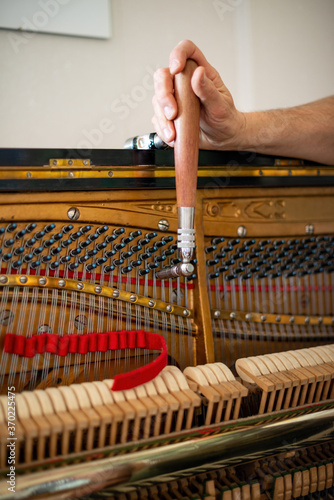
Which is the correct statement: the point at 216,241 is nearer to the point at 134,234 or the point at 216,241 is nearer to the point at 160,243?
the point at 160,243

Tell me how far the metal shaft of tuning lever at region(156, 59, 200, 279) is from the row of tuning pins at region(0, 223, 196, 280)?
9.6 inches

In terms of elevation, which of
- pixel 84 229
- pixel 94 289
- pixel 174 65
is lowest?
pixel 94 289

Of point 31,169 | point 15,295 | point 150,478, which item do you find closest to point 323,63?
point 31,169

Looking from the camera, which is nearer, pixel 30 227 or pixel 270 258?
pixel 30 227

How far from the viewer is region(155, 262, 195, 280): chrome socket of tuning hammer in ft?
4.76

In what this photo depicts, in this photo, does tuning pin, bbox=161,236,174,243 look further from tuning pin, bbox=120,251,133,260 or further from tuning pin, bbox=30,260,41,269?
tuning pin, bbox=30,260,41,269

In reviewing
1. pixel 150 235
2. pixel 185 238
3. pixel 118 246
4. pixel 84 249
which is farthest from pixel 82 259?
pixel 185 238

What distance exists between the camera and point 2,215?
1472 millimetres

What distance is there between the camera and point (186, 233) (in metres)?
1.49

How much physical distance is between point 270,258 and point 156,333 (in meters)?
0.62

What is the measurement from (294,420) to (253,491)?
0.83ft

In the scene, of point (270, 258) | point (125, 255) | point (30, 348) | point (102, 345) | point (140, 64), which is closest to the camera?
point (30, 348)

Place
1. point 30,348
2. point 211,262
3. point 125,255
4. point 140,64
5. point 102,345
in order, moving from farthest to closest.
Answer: point 140,64, point 211,262, point 125,255, point 102,345, point 30,348

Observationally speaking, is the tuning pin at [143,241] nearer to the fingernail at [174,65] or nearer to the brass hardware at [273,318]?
the brass hardware at [273,318]
